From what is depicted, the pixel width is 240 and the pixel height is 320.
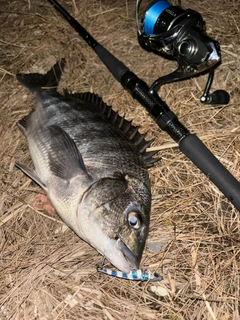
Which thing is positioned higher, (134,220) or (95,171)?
(95,171)

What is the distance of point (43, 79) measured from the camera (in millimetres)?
3928

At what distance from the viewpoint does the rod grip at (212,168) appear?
2928 mm

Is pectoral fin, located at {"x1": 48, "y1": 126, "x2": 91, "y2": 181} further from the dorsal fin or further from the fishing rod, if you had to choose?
the fishing rod

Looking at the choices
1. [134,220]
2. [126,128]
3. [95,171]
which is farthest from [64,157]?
[134,220]

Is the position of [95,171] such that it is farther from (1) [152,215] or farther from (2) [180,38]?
(2) [180,38]

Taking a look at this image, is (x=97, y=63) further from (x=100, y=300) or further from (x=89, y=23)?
(x=100, y=300)

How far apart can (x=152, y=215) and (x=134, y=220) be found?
0.48 meters

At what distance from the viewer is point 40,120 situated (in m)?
3.46

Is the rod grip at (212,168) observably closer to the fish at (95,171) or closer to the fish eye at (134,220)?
the fish at (95,171)

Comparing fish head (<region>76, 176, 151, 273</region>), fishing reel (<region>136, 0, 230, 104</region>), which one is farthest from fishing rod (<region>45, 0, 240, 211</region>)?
fish head (<region>76, 176, 151, 273</region>)

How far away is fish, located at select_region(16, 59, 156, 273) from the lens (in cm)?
277

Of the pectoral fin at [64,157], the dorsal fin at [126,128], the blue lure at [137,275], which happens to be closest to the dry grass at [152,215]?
the blue lure at [137,275]

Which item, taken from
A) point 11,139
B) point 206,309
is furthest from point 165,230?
point 11,139

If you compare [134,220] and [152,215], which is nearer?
→ [134,220]
